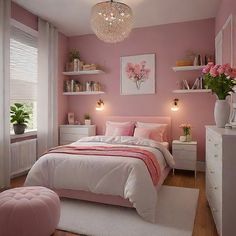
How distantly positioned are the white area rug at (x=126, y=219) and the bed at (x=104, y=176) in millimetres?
91

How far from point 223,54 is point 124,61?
204 centimetres

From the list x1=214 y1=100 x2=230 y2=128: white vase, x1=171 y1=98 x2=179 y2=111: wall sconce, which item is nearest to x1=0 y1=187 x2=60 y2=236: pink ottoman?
x1=214 y1=100 x2=230 y2=128: white vase

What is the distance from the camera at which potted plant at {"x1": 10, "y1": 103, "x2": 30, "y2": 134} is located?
369cm

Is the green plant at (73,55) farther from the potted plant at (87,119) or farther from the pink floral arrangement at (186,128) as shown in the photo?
the pink floral arrangement at (186,128)

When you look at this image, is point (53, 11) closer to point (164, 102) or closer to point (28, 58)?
point (28, 58)

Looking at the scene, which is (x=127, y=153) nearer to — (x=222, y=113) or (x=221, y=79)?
(x=222, y=113)

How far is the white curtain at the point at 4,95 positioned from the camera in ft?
10.7

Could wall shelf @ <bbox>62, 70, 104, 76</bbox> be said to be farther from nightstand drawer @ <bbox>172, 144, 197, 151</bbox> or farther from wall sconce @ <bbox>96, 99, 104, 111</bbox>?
nightstand drawer @ <bbox>172, 144, 197, 151</bbox>

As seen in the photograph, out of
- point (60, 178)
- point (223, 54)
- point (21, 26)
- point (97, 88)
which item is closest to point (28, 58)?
point (21, 26)

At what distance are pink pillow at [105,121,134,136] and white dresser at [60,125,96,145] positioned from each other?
527mm

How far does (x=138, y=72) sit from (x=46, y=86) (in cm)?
191

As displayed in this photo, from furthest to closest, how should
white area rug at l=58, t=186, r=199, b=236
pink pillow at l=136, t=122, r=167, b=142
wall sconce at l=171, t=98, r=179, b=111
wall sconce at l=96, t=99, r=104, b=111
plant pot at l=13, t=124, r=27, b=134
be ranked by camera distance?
wall sconce at l=96, t=99, r=104, b=111 < wall sconce at l=171, t=98, r=179, b=111 < pink pillow at l=136, t=122, r=167, b=142 < plant pot at l=13, t=124, r=27, b=134 < white area rug at l=58, t=186, r=199, b=236

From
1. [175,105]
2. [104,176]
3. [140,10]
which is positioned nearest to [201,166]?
[175,105]

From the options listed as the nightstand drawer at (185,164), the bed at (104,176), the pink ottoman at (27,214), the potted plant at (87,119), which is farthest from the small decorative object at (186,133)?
the pink ottoman at (27,214)
